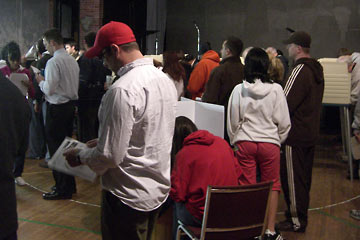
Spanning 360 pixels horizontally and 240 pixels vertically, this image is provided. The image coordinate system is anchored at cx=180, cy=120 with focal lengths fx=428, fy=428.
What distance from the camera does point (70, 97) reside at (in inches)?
158

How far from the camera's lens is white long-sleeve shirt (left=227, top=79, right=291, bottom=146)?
117 inches

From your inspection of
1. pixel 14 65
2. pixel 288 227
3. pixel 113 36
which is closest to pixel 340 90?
pixel 288 227

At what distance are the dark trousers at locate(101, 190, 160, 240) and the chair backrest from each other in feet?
1.26

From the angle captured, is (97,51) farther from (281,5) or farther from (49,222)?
(281,5)

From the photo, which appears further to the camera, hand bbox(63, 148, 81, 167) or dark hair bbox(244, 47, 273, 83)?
dark hair bbox(244, 47, 273, 83)

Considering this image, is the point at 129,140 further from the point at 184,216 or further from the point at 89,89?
the point at 89,89

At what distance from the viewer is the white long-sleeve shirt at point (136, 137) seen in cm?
169

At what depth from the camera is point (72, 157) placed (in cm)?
191

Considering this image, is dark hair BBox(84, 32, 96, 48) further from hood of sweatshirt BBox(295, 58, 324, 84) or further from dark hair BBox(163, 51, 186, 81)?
hood of sweatshirt BBox(295, 58, 324, 84)

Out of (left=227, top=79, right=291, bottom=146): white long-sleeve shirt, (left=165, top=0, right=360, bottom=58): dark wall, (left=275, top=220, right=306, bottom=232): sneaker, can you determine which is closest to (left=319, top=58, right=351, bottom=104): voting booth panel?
(left=275, top=220, right=306, bottom=232): sneaker

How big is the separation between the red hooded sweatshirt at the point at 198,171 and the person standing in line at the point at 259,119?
0.60 m

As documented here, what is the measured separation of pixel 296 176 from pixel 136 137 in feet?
6.46

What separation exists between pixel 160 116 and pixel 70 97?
7.85 ft

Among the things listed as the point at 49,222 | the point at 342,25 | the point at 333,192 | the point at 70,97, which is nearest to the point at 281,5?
the point at 342,25
